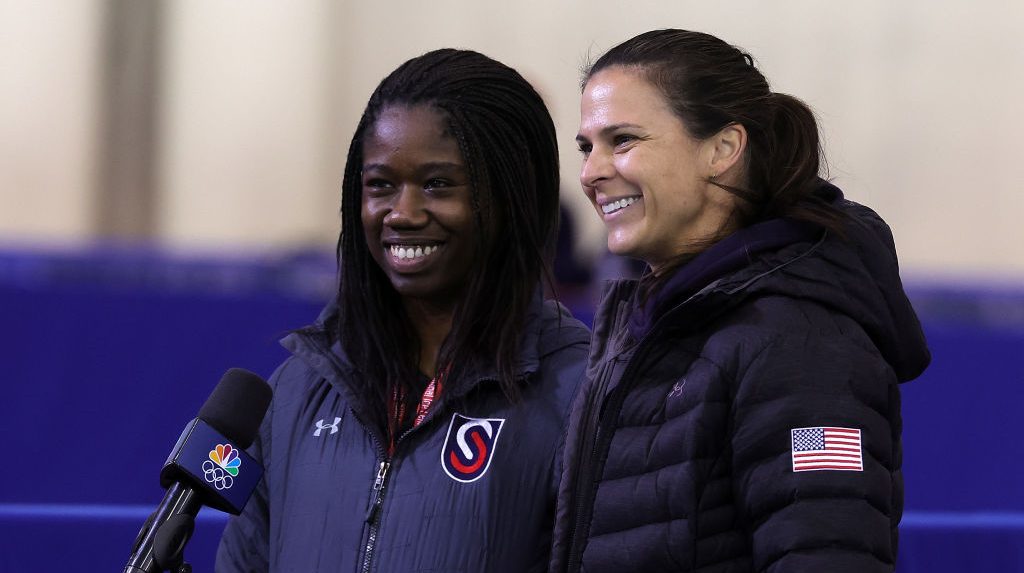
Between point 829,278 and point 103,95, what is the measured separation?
210 inches

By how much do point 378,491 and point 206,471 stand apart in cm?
43

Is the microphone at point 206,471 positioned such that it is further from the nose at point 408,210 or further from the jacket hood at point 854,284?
the jacket hood at point 854,284

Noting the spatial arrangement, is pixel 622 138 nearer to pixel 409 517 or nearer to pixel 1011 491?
pixel 409 517

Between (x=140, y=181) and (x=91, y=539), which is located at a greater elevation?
(x=140, y=181)

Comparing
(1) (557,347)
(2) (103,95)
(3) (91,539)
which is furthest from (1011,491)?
(2) (103,95)

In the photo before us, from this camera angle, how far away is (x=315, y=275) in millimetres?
3730

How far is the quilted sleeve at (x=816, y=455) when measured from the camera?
1.40 metres

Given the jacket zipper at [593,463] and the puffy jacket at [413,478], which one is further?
the puffy jacket at [413,478]

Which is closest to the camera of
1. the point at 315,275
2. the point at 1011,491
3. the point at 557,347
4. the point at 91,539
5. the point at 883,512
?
the point at 883,512

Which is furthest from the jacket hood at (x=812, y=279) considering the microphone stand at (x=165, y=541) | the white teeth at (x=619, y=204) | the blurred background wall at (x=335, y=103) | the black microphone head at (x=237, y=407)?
the blurred background wall at (x=335, y=103)

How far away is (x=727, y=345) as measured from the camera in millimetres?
1531

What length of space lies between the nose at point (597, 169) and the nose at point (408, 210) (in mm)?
351

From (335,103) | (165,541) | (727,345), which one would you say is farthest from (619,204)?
(335,103)

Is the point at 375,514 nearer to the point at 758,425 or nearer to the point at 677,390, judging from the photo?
the point at 677,390
